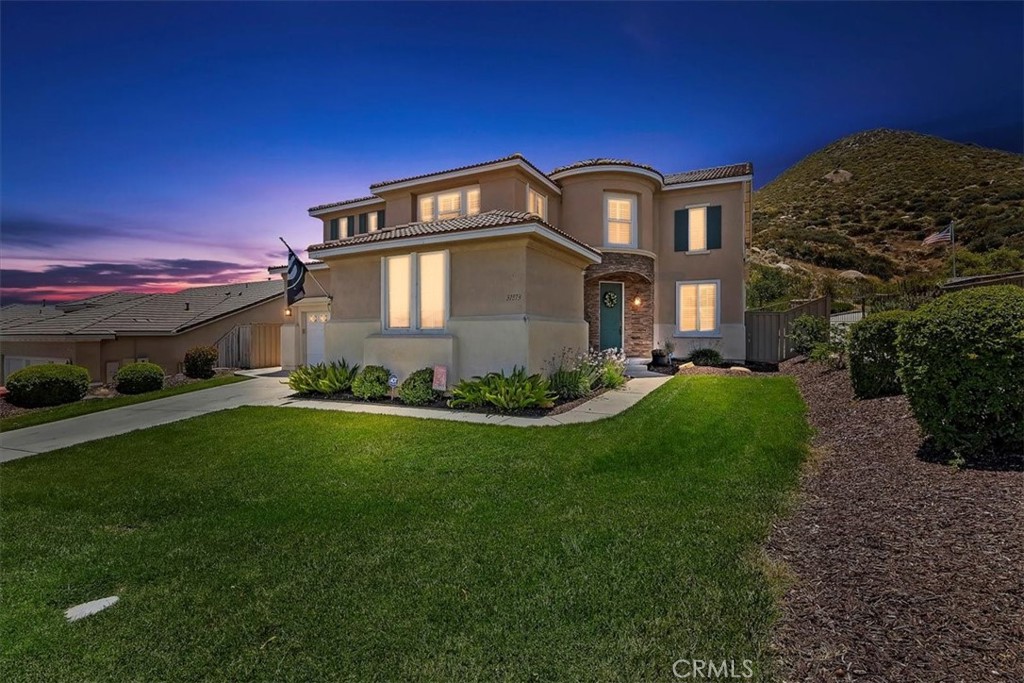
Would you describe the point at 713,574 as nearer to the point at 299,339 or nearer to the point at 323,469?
the point at 323,469

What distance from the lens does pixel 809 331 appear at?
1451cm

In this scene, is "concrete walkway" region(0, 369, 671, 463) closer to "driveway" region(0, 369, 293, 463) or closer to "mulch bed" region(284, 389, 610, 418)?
"driveway" region(0, 369, 293, 463)

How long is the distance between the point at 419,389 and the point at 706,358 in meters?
10.8

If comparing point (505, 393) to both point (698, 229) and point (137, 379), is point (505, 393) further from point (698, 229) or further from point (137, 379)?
point (137, 379)

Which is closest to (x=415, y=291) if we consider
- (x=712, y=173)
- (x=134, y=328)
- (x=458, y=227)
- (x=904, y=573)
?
(x=458, y=227)

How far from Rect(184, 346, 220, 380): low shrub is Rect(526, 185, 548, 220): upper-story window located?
1355cm

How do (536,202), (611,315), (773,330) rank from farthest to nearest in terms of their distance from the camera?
1. (611,315)
2. (773,330)
3. (536,202)

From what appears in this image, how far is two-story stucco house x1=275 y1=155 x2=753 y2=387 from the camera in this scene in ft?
33.6

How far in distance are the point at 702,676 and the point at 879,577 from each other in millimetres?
1581

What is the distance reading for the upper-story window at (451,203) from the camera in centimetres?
1579

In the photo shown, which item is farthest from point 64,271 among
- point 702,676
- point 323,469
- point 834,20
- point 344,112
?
point 834,20

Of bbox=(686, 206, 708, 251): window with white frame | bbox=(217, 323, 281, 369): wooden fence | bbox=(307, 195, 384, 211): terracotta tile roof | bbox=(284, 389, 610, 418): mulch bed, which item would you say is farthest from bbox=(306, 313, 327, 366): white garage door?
bbox=(686, 206, 708, 251): window with white frame

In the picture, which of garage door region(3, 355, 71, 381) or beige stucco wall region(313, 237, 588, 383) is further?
garage door region(3, 355, 71, 381)

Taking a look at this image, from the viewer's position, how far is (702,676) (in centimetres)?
224
